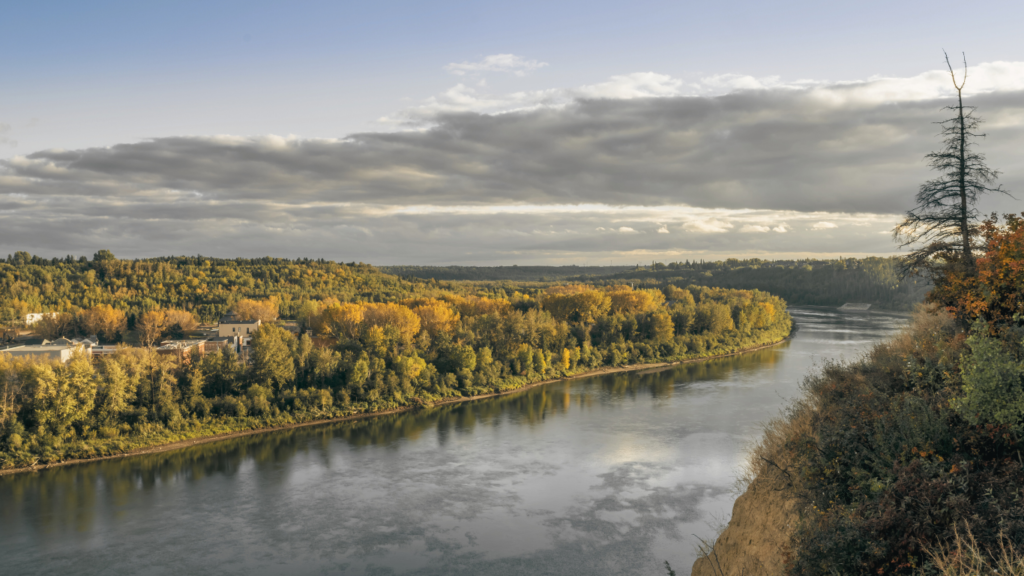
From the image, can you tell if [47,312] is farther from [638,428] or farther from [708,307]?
[708,307]

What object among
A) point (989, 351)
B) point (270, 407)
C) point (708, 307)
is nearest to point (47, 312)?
point (270, 407)

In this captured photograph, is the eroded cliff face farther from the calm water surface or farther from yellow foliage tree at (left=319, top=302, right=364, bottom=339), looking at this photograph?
yellow foliage tree at (left=319, top=302, right=364, bottom=339)

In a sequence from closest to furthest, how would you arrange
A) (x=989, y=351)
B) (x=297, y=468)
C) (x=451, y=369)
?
(x=989, y=351), (x=297, y=468), (x=451, y=369)

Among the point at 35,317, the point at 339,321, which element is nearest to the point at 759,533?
the point at 339,321

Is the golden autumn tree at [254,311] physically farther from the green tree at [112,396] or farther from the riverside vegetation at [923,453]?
the riverside vegetation at [923,453]

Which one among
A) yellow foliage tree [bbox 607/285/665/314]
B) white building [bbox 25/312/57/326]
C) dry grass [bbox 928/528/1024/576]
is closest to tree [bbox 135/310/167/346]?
white building [bbox 25/312/57/326]

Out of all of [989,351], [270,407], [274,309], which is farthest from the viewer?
[274,309]

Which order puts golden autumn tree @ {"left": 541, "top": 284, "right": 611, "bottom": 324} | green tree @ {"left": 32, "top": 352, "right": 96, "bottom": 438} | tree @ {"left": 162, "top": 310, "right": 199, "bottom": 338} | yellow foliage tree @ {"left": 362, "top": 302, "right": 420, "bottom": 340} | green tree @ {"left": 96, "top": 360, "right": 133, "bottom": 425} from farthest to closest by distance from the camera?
golden autumn tree @ {"left": 541, "top": 284, "right": 611, "bottom": 324}
tree @ {"left": 162, "top": 310, "right": 199, "bottom": 338}
yellow foliage tree @ {"left": 362, "top": 302, "right": 420, "bottom": 340}
green tree @ {"left": 96, "top": 360, "right": 133, "bottom": 425}
green tree @ {"left": 32, "top": 352, "right": 96, "bottom": 438}
